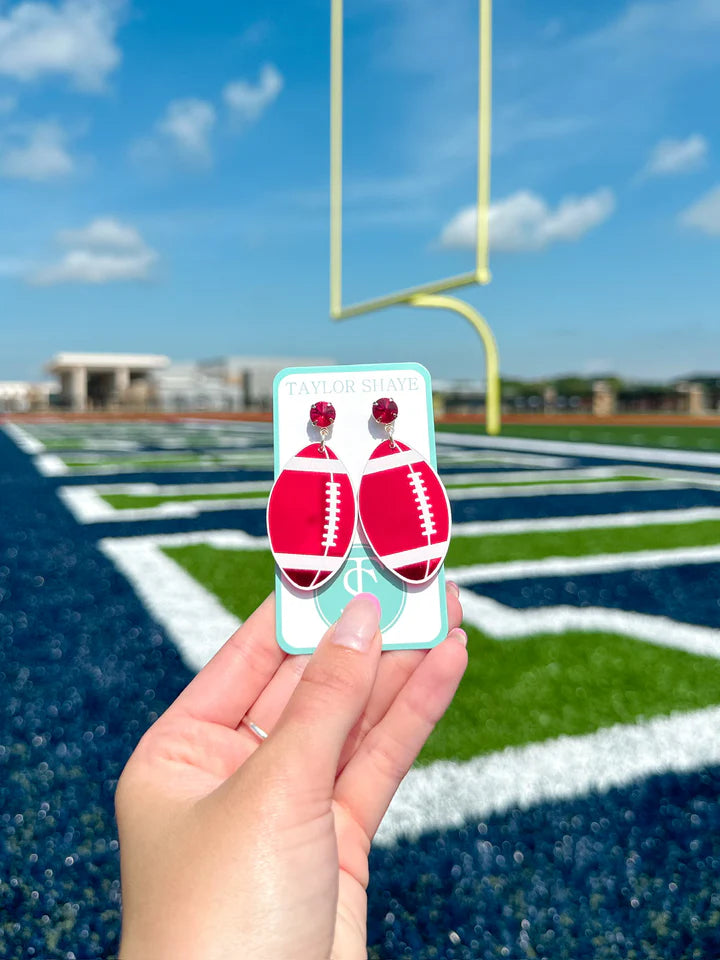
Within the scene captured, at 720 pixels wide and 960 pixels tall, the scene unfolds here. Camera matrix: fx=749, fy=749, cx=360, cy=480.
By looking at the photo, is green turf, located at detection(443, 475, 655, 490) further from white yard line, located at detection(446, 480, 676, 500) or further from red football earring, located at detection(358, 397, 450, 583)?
red football earring, located at detection(358, 397, 450, 583)

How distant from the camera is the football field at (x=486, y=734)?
115cm

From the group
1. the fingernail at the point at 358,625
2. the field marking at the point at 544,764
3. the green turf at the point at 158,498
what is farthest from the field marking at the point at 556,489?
the fingernail at the point at 358,625

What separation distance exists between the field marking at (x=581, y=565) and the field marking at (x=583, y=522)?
27.4 inches

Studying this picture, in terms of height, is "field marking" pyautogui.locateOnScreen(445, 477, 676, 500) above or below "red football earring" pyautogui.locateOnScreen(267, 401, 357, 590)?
below

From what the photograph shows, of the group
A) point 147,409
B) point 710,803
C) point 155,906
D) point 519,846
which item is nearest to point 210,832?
point 155,906

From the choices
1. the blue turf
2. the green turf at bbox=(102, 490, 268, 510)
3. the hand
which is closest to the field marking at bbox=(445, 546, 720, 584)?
the blue turf

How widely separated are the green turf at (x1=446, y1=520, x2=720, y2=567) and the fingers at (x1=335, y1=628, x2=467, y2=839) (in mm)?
2464

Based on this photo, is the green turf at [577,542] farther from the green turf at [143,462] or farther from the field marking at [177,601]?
the green turf at [143,462]

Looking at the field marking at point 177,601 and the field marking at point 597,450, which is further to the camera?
the field marking at point 597,450

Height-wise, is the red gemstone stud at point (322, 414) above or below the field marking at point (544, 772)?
above

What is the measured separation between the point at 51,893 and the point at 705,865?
1.07 meters

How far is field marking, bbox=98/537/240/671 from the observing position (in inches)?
89.2

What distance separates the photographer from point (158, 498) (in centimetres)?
545

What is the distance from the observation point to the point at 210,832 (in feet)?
2.38
